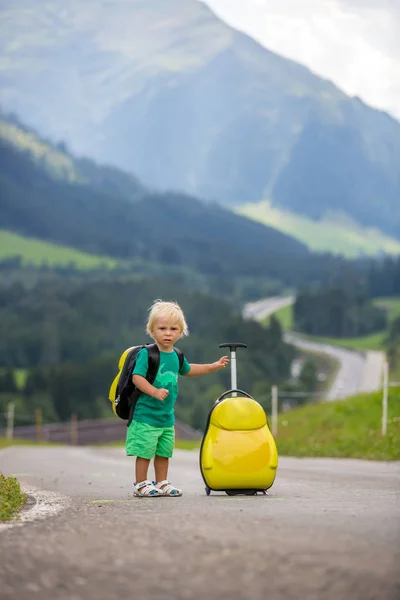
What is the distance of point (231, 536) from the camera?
19.7ft

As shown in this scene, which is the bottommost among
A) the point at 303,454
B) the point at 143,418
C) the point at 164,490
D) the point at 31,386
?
the point at 31,386

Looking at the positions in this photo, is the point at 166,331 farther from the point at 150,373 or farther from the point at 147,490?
the point at 147,490

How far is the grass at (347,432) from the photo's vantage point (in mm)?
22594

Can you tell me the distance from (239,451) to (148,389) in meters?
1.01

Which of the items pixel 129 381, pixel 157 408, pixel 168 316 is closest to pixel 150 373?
pixel 129 381

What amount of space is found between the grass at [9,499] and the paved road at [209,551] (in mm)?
384

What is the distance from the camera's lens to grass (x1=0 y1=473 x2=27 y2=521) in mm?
7602

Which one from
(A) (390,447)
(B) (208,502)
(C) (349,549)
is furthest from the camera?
(A) (390,447)

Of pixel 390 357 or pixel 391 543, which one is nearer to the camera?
pixel 391 543

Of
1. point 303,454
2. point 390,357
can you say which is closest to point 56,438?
point 303,454

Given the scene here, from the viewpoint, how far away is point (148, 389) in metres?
10.0

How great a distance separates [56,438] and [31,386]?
262 ft

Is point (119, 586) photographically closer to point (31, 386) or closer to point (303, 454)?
point (303, 454)

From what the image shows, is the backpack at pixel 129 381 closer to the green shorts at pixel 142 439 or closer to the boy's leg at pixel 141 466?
the green shorts at pixel 142 439
